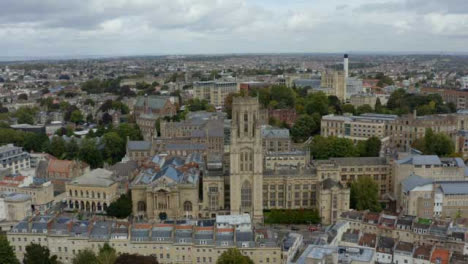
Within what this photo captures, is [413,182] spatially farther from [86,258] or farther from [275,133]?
[86,258]

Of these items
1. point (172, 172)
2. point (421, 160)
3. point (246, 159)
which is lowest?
point (172, 172)

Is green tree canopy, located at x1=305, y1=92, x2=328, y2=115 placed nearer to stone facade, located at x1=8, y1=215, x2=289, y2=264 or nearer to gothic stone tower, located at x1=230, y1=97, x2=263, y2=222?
gothic stone tower, located at x1=230, y1=97, x2=263, y2=222

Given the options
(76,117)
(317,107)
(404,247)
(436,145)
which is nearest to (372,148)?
(436,145)

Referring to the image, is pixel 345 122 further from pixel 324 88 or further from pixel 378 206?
pixel 324 88

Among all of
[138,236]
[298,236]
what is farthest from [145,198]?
[298,236]

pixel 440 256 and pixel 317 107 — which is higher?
pixel 317 107

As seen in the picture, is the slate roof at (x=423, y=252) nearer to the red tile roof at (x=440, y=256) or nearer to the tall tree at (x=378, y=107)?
the red tile roof at (x=440, y=256)

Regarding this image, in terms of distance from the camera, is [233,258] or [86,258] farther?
[86,258]

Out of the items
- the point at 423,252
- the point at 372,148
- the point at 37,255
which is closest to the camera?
the point at 423,252
